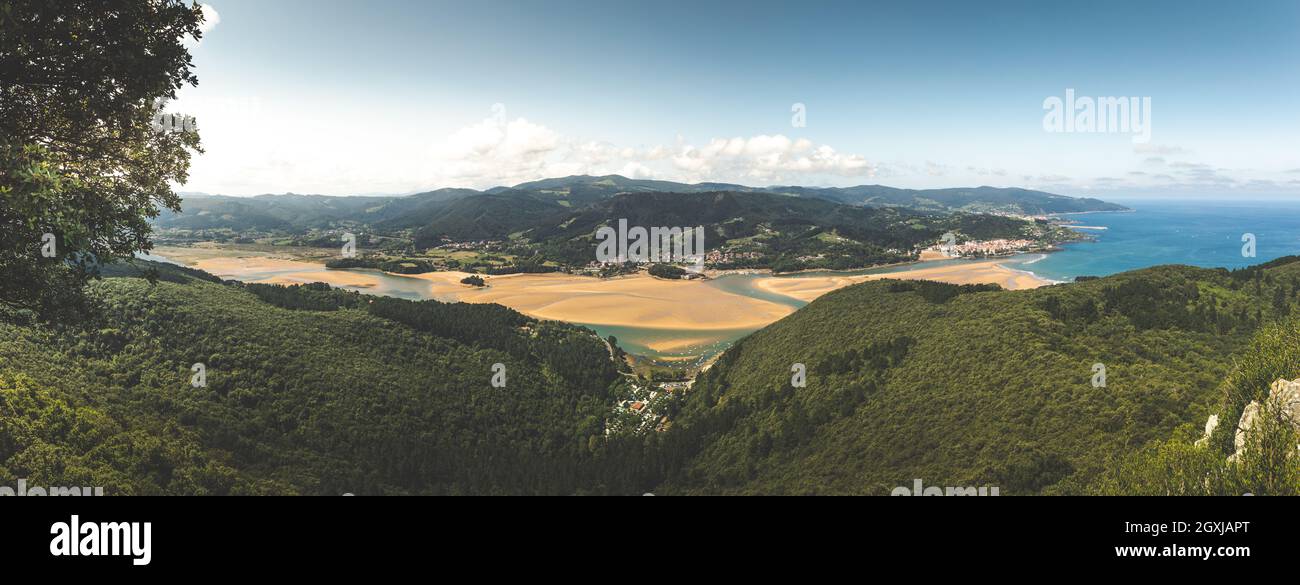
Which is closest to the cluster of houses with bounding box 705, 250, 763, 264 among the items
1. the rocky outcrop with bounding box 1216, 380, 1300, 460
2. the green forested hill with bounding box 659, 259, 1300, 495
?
the green forested hill with bounding box 659, 259, 1300, 495

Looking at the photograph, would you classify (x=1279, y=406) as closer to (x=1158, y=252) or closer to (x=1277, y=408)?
(x=1277, y=408)

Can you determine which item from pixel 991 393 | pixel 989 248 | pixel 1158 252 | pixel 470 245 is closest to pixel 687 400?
pixel 991 393

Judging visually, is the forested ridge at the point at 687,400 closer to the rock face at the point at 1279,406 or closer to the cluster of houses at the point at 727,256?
the rock face at the point at 1279,406

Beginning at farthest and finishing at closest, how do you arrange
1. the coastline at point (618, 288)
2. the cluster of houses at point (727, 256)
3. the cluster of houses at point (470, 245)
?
the cluster of houses at point (470, 245) → the cluster of houses at point (727, 256) → the coastline at point (618, 288)

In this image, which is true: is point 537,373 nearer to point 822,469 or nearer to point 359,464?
point 359,464

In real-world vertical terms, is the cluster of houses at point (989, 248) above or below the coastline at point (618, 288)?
above

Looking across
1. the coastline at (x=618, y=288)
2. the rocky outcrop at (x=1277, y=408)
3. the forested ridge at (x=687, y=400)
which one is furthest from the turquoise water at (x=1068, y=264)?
the rocky outcrop at (x=1277, y=408)
